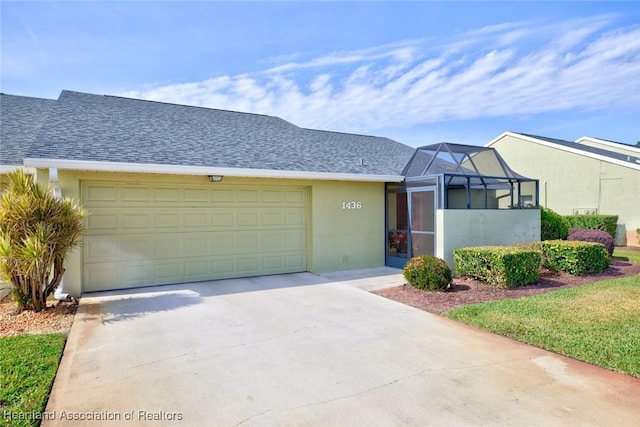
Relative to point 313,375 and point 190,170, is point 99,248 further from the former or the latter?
point 313,375

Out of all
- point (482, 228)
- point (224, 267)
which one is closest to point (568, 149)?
point (482, 228)

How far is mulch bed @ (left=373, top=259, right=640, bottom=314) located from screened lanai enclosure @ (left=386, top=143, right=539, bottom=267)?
1.44 metres

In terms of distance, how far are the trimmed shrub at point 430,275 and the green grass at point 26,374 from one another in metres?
6.56

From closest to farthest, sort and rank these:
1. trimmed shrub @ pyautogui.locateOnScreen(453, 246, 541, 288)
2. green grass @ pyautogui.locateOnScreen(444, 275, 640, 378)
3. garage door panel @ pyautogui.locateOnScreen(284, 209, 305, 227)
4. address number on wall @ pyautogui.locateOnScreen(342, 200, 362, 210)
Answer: green grass @ pyautogui.locateOnScreen(444, 275, 640, 378), trimmed shrub @ pyautogui.locateOnScreen(453, 246, 541, 288), garage door panel @ pyautogui.locateOnScreen(284, 209, 305, 227), address number on wall @ pyautogui.locateOnScreen(342, 200, 362, 210)

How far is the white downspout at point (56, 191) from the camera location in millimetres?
7328

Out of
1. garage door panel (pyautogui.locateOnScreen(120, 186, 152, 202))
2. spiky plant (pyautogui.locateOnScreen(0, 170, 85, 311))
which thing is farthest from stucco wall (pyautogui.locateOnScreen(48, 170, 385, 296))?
spiky plant (pyautogui.locateOnScreen(0, 170, 85, 311))

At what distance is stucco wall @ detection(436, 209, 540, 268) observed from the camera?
9672mm

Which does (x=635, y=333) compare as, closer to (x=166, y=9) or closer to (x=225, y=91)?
(x=166, y=9)

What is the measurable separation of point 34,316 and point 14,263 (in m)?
0.97

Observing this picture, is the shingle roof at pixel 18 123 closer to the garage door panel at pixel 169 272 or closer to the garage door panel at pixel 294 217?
the garage door panel at pixel 169 272

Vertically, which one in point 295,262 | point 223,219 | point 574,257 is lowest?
point 295,262

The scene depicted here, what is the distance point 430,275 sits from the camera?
8.12 m

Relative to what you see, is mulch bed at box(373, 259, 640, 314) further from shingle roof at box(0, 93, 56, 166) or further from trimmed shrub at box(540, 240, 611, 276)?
shingle roof at box(0, 93, 56, 166)

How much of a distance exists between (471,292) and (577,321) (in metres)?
2.27
